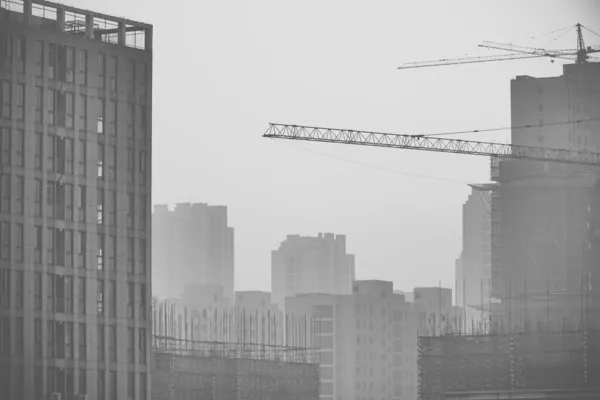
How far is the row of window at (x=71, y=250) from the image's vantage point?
3952 inches

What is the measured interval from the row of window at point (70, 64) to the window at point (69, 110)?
1032 mm

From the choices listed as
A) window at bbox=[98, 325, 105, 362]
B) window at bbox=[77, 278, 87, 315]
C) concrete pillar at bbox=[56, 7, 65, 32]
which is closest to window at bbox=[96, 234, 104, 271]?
window at bbox=[77, 278, 87, 315]

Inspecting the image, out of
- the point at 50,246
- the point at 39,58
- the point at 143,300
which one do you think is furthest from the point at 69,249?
the point at 39,58

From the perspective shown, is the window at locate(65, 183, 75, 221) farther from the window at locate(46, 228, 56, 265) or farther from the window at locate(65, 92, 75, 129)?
the window at locate(65, 92, 75, 129)

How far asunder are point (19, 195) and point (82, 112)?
25.0ft

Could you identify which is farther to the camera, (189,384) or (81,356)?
(189,384)

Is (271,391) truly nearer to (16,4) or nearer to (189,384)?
(189,384)

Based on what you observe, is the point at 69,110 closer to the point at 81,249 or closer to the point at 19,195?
the point at 19,195

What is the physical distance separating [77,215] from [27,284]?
21.2 ft

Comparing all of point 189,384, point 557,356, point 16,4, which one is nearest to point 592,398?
point 557,356

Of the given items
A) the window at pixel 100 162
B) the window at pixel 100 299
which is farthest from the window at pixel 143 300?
the window at pixel 100 162

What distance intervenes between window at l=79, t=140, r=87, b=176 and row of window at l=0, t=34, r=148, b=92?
13.3 feet

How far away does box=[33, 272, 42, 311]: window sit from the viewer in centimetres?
10100

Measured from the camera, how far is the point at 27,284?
101 meters
